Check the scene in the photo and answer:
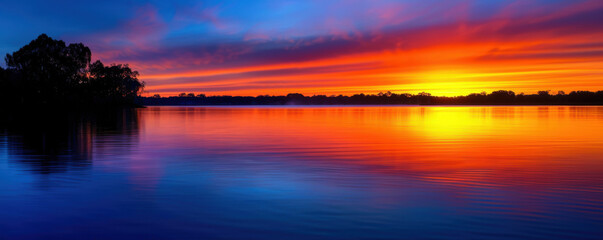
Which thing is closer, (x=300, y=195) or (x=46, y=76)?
(x=300, y=195)

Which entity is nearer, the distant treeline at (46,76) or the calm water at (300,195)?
the calm water at (300,195)

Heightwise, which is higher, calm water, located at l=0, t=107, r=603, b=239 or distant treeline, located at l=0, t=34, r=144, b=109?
distant treeline, located at l=0, t=34, r=144, b=109

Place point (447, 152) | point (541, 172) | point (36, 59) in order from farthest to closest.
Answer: point (36, 59)
point (447, 152)
point (541, 172)

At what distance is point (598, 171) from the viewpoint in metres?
14.5

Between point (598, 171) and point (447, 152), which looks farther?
point (447, 152)

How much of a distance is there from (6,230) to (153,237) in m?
3.01

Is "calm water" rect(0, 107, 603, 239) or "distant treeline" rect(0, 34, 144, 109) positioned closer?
"calm water" rect(0, 107, 603, 239)

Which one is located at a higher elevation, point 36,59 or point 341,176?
point 36,59

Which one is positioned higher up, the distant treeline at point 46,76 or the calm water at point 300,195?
the distant treeline at point 46,76

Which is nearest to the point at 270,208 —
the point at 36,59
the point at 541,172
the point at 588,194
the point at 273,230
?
the point at 273,230

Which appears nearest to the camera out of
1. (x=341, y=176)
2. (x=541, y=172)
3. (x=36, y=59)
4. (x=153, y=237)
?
(x=153, y=237)

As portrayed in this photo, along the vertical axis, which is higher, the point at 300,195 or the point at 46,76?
the point at 46,76

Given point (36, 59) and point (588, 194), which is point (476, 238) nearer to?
point (588, 194)

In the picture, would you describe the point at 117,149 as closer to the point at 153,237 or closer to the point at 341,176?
the point at 341,176
